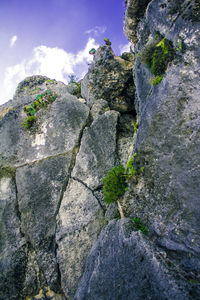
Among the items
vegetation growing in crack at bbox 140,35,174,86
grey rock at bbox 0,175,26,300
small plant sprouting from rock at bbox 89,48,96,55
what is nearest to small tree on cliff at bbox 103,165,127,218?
vegetation growing in crack at bbox 140,35,174,86

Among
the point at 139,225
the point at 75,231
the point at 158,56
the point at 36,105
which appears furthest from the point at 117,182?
the point at 36,105

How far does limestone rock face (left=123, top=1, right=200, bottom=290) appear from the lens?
4.19 m

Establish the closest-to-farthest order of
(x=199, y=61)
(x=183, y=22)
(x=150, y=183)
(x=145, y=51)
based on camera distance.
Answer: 1. (x=199, y=61)
2. (x=183, y=22)
3. (x=150, y=183)
4. (x=145, y=51)

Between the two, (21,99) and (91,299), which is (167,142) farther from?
(21,99)

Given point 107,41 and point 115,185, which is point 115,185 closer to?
point 115,185

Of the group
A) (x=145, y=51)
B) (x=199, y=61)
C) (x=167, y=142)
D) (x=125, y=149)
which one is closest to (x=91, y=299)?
(x=167, y=142)

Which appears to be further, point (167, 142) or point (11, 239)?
point (11, 239)

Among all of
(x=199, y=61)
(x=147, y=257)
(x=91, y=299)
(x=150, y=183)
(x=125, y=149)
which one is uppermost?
(x=199, y=61)

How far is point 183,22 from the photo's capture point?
15.9ft

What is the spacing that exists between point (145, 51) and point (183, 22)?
1254mm

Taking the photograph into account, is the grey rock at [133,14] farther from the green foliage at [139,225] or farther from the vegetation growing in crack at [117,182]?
the green foliage at [139,225]

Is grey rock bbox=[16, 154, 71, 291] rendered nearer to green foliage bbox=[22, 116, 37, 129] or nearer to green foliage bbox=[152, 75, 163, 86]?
green foliage bbox=[22, 116, 37, 129]

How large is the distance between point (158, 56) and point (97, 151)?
4.42m

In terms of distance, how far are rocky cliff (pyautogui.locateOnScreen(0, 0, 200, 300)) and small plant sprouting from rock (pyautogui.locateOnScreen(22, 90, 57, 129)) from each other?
68 millimetres
